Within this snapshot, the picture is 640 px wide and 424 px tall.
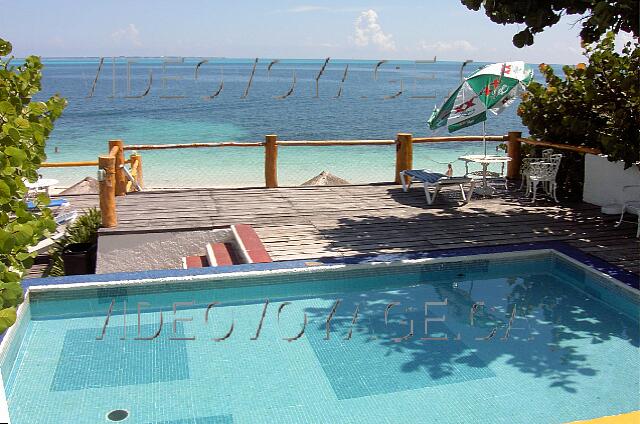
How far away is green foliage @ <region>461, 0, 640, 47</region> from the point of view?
740 centimetres

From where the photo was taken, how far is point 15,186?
3.25 meters

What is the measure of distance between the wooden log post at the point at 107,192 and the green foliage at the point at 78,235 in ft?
1.23

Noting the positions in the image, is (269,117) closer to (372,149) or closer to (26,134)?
(372,149)

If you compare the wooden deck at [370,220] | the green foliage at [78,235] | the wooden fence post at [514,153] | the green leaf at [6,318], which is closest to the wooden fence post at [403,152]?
the wooden deck at [370,220]

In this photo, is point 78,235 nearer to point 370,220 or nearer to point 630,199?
point 370,220

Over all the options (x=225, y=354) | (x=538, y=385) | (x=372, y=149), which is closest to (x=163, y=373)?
(x=225, y=354)

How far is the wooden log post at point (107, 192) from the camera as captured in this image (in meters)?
8.89

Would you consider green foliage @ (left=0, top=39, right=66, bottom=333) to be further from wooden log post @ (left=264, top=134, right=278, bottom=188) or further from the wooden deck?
wooden log post @ (left=264, top=134, right=278, bottom=188)

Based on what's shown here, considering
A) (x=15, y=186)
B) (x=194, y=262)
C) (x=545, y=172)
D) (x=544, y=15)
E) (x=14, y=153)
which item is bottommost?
(x=194, y=262)

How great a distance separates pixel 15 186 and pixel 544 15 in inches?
266

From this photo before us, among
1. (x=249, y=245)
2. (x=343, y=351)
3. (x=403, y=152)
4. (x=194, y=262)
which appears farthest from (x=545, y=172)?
(x=343, y=351)

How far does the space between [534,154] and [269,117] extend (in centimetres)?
4222

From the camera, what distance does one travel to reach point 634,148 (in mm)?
9180

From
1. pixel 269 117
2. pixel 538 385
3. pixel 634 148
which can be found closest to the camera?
pixel 538 385
